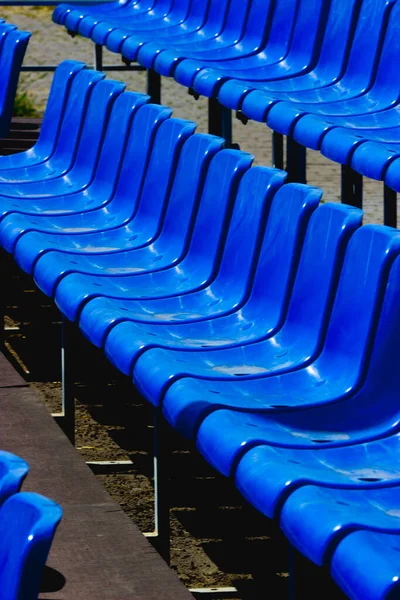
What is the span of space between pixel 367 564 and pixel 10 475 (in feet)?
1.52

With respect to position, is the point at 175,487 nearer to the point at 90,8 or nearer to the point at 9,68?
the point at 9,68

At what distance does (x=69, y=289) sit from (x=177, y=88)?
6.76 metres

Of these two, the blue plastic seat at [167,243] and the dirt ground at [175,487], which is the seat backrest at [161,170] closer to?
the blue plastic seat at [167,243]

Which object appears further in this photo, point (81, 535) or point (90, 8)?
point (90, 8)

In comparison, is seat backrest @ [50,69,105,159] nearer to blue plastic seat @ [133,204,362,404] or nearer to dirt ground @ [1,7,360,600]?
dirt ground @ [1,7,360,600]

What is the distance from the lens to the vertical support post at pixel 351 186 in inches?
145

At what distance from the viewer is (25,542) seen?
1196 millimetres

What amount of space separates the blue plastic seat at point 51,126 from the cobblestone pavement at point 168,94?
208cm

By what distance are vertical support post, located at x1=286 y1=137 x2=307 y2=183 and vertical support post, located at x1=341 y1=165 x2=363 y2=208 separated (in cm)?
19

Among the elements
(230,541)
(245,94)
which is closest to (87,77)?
(245,94)

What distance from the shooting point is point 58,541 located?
7.47 feet

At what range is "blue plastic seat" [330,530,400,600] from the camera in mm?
1539

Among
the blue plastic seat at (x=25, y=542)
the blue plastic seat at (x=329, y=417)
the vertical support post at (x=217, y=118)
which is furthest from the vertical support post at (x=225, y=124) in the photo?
the blue plastic seat at (x=25, y=542)

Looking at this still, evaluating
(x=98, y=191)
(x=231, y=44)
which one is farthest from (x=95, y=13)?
(x=98, y=191)
